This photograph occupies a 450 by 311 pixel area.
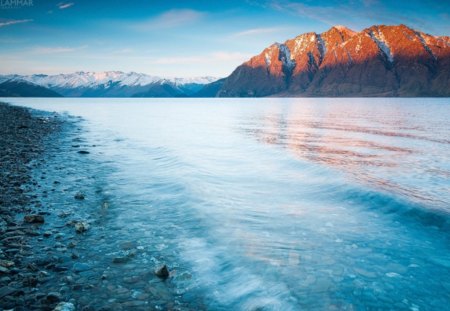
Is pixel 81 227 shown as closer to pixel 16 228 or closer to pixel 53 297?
pixel 16 228

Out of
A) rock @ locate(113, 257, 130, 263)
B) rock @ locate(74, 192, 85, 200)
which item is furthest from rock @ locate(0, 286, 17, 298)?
rock @ locate(74, 192, 85, 200)

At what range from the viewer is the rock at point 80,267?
257 inches

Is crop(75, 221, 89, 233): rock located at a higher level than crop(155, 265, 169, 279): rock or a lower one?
higher

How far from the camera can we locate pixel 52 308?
5145mm

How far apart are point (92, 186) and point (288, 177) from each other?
9.53m

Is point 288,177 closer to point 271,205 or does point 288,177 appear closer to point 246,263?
point 271,205

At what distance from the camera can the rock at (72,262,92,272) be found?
6524mm

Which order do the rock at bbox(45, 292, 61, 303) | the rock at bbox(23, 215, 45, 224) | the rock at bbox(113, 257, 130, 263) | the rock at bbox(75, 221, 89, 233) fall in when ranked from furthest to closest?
1. the rock at bbox(23, 215, 45, 224)
2. the rock at bbox(75, 221, 89, 233)
3. the rock at bbox(113, 257, 130, 263)
4. the rock at bbox(45, 292, 61, 303)

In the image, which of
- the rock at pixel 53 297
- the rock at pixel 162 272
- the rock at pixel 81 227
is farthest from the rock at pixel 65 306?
the rock at pixel 81 227

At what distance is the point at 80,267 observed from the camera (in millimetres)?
6609

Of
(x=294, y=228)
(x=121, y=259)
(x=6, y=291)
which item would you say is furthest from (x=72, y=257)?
(x=294, y=228)

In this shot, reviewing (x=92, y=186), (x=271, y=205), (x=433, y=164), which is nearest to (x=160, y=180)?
(x=92, y=186)

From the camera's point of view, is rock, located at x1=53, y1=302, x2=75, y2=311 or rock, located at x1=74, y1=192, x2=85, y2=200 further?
rock, located at x1=74, y1=192, x2=85, y2=200

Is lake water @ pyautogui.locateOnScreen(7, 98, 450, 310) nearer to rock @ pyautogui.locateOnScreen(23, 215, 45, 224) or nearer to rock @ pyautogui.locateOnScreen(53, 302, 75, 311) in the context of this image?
rock @ pyautogui.locateOnScreen(53, 302, 75, 311)
